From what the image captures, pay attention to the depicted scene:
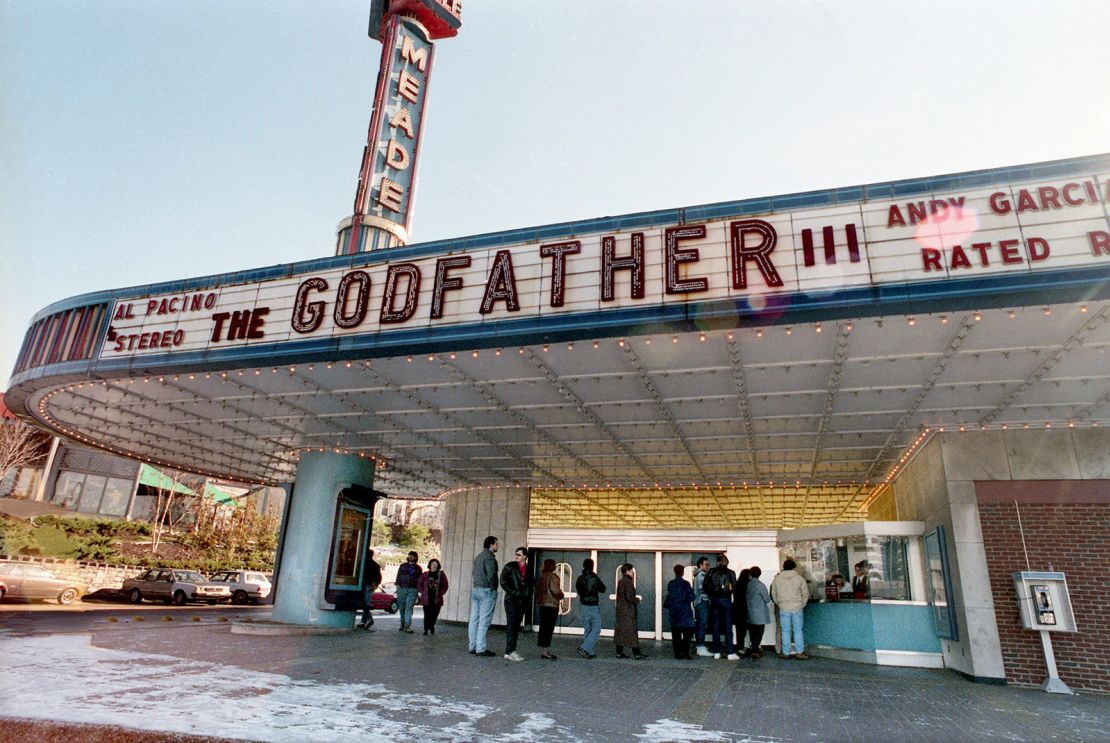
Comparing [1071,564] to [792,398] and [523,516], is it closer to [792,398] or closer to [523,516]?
[792,398]

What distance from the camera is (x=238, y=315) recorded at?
10992mm

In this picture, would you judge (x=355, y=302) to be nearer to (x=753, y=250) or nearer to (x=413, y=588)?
(x=753, y=250)

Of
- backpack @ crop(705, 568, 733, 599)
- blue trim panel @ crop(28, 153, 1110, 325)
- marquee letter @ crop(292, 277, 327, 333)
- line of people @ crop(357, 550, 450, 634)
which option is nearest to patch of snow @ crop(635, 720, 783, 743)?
blue trim panel @ crop(28, 153, 1110, 325)

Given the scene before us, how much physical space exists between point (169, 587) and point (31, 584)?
488cm

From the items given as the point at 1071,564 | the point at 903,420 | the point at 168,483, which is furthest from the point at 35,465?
the point at 1071,564

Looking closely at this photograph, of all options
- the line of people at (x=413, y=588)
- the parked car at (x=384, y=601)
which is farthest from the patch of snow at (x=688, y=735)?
the parked car at (x=384, y=601)

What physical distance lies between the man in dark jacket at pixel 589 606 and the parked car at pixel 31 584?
17.9m

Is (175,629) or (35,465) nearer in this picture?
(175,629)

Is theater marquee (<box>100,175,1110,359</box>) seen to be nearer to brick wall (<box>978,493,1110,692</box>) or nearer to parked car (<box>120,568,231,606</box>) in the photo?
brick wall (<box>978,493,1110,692</box>)

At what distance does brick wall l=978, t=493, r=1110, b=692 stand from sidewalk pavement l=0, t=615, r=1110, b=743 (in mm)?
569

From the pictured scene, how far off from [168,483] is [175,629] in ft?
106

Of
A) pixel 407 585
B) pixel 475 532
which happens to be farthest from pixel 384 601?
pixel 407 585

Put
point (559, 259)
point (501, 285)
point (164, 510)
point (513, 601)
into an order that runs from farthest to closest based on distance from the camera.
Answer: point (164, 510), point (513, 601), point (501, 285), point (559, 259)

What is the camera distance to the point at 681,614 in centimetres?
1248
